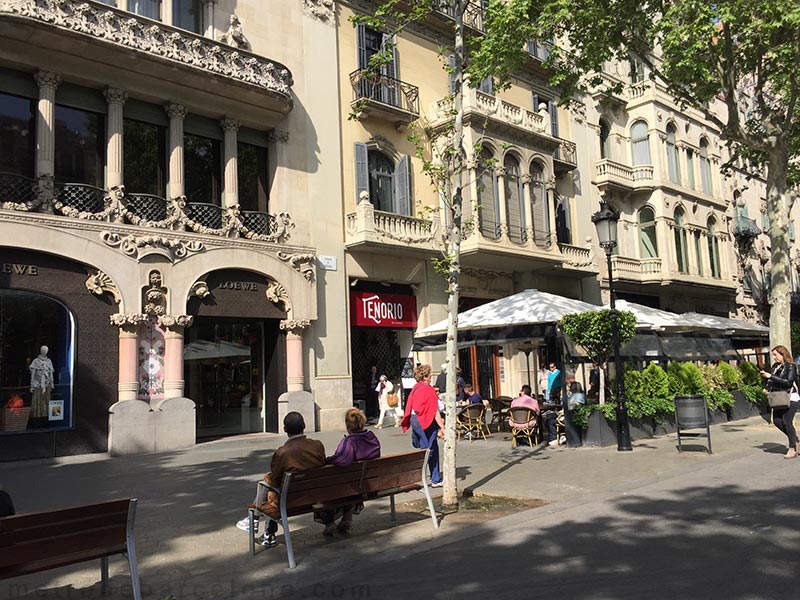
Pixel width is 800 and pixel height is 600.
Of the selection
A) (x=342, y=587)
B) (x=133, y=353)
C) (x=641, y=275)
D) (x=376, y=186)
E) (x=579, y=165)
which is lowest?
(x=342, y=587)

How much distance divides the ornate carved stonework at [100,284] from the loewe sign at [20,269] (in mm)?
1046

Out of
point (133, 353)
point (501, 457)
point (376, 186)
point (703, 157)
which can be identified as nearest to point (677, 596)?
point (501, 457)

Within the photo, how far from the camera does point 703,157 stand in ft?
109

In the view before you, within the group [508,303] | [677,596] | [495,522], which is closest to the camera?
[677,596]

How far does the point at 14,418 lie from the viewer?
13.4 m

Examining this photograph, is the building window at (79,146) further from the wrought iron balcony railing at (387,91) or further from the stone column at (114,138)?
the wrought iron balcony railing at (387,91)

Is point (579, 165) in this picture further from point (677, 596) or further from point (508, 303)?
point (677, 596)

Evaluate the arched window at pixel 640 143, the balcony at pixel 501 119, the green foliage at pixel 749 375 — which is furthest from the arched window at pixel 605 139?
the green foliage at pixel 749 375

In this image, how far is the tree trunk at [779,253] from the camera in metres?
15.8

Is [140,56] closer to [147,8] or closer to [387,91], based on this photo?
[147,8]

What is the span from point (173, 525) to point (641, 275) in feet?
83.3

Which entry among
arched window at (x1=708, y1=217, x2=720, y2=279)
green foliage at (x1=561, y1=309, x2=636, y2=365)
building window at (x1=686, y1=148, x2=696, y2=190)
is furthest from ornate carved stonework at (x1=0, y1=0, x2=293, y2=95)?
arched window at (x1=708, y1=217, x2=720, y2=279)

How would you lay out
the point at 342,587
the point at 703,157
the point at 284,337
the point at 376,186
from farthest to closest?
the point at 703,157, the point at 376,186, the point at 284,337, the point at 342,587

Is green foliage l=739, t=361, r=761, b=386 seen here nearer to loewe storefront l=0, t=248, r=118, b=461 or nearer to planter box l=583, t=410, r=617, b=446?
planter box l=583, t=410, r=617, b=446
